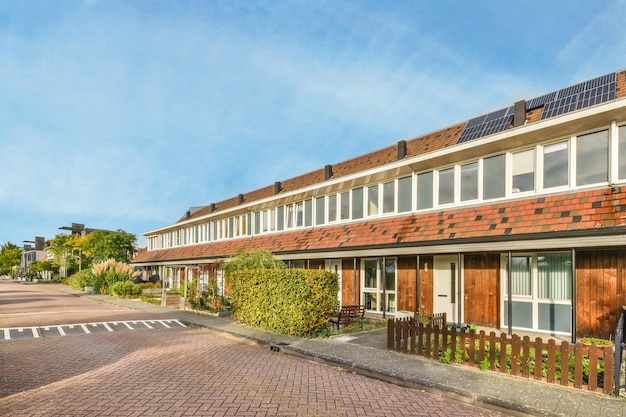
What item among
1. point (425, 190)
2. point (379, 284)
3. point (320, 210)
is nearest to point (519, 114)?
point (425, 190)

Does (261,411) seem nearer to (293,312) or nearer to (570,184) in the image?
(293,312)

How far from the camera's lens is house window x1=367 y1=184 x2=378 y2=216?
1808cm

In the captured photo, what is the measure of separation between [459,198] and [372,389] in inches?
348

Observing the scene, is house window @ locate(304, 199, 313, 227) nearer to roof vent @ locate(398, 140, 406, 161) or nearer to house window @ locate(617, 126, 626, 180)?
roof vent @ locate(398, 140, 406, 161)

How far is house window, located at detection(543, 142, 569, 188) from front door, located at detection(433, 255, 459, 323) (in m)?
3.95

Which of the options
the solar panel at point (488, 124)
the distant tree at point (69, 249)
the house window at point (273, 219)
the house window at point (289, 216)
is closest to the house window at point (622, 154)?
the solar panel at point (488, 124)

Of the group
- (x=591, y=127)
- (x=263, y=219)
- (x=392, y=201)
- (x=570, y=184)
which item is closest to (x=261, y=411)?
(x=570, y=184)

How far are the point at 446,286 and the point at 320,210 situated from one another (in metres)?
8.67

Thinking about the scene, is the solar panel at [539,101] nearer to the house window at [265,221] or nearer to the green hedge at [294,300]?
the green hedge at [294,300]

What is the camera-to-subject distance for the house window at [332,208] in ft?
67.1

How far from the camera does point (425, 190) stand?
15.8 m

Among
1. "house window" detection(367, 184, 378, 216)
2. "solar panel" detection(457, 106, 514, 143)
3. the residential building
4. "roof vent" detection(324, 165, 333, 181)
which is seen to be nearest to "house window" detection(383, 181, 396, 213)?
"house window" detection(367, 184, 378, 216)

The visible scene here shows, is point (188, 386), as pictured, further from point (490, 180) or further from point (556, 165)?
point (556, 165)

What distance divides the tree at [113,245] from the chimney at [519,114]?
50.4 m
